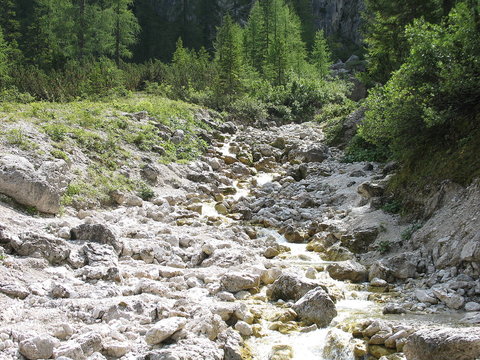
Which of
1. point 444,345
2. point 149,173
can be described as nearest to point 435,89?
point 444,345

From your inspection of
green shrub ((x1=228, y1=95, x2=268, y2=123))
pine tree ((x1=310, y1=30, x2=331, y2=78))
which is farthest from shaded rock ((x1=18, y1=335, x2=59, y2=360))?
pine tree ((x1=310, y1=30, x2=331, y2=78))

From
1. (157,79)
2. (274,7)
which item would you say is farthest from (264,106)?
(274,7)

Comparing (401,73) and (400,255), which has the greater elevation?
(401,73)

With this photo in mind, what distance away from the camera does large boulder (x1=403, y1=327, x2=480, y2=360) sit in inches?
176

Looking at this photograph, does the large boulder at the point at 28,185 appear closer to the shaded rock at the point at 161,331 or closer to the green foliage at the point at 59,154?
the green foliage at the point at 59,154

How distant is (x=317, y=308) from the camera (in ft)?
21.5

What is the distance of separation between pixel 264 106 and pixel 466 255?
22.3 metres

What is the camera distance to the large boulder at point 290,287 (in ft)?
23.9

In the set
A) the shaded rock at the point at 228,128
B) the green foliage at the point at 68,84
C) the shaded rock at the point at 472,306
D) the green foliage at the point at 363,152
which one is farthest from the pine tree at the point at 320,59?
the shaded rock at the point at 472,306

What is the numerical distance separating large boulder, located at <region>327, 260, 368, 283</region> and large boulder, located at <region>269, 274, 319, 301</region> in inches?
47.2

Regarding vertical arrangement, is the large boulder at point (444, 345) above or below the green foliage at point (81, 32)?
below

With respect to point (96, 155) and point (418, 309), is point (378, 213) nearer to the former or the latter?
point (418, 309)

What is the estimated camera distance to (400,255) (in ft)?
27.3

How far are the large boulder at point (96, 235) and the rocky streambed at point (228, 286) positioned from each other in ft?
0.07
